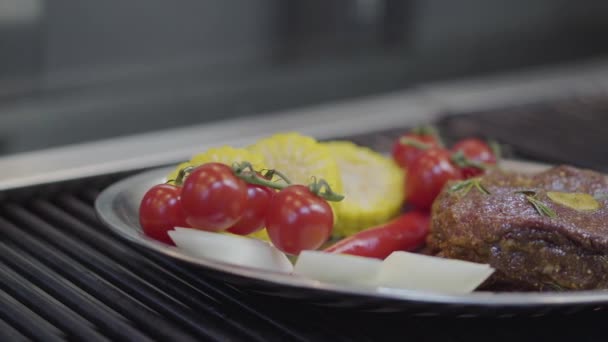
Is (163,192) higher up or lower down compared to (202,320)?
higher up

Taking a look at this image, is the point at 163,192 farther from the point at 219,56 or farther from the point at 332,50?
the point at 332,50

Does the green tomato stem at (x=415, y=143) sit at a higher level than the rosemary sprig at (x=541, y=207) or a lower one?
lower

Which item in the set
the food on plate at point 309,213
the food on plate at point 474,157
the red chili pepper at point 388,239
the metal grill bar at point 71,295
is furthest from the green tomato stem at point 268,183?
the food on plate at point 474,157

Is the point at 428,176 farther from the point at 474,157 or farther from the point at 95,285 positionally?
the point at 95,285

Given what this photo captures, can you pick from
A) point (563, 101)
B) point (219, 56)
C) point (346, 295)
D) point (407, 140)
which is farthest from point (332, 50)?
point (346, 295)

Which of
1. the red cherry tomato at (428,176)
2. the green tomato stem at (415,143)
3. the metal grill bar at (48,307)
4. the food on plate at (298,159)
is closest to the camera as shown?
the metal grill bar at (48,307)

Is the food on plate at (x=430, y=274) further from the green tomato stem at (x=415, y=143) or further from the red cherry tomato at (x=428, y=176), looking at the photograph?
the green tomato stem at (x=415, y=143)

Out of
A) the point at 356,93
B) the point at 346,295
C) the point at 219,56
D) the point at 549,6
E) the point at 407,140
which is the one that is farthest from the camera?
the point at 549,6
